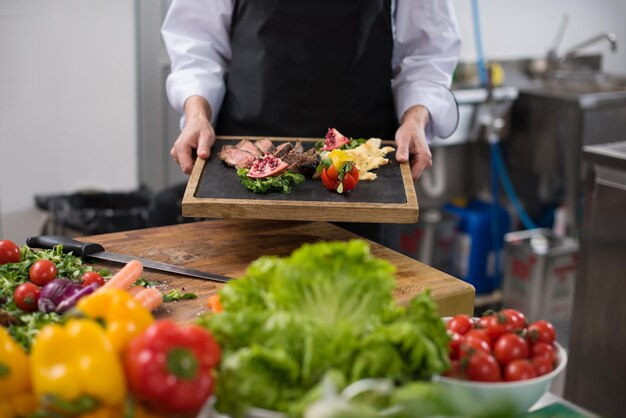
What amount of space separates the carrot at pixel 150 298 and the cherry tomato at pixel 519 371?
0.63 metres

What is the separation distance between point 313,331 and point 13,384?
0.37 m

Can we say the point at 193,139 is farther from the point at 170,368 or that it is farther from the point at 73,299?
the point at 170,368

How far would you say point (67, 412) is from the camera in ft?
3.03

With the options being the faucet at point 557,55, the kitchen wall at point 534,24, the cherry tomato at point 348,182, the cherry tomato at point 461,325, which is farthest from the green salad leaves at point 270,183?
the faucet at point 557,55

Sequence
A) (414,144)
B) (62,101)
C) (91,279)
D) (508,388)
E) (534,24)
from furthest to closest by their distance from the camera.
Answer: (534,24) < (62,101) < (414,144) < (91,279) < (508,388)

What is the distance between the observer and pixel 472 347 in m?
1.18

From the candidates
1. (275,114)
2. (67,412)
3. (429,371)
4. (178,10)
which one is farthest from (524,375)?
(178,10)

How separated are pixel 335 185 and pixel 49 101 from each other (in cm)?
215

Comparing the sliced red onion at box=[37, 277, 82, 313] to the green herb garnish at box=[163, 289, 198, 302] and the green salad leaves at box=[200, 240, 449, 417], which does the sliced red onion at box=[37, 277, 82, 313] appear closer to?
the green herb garnish at box=[163, 289, 198, 302]

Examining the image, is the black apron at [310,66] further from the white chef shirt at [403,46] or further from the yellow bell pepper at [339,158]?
the yellow bell pepper at [339,158]

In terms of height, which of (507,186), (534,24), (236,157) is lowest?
(507,186)

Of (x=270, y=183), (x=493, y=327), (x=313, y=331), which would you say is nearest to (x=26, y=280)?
(x=270, y=183)

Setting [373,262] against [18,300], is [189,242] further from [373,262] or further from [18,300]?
[373,262]

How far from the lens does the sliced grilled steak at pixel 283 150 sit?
1.96 metres
